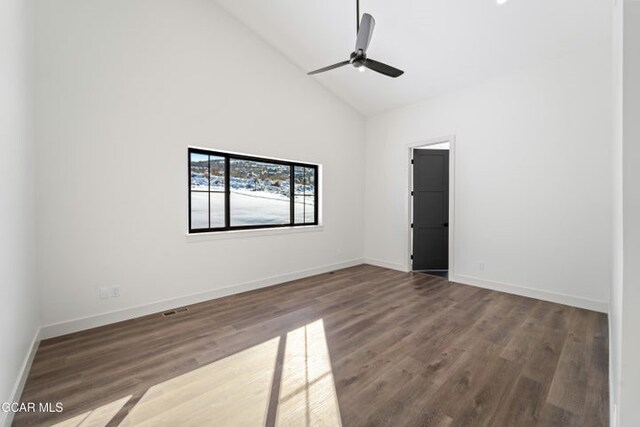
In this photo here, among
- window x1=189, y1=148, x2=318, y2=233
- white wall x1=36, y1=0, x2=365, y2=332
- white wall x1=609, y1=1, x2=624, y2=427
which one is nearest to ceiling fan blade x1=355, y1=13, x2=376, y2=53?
white wall x1=609, y1=1, x2=624, y2=427

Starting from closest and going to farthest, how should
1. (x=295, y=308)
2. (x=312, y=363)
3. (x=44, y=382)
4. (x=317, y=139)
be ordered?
(x=44, y=382) < (x=312, y=363) < (x=295, y=308) < (x=317, y=139)

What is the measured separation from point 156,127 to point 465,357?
387 cm

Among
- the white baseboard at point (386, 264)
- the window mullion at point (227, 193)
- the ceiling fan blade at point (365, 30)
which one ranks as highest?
the ceiling fan blade at point (365, 30)

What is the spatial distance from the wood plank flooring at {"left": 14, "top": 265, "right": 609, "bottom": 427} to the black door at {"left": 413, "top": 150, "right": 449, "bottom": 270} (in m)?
1.81

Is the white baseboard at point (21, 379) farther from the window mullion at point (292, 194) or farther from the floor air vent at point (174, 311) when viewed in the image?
the window mullion at point (292, 194)

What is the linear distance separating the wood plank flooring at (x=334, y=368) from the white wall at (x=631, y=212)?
3.45 ft

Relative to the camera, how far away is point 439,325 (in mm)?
2916

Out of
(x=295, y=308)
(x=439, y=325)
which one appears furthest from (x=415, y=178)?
(x=295, y=308)

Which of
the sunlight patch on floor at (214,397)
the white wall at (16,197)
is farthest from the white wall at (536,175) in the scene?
the white wall at (16,197)

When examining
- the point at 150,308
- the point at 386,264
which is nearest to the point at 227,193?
the point at 150,308

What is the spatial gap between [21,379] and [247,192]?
2.88 meters

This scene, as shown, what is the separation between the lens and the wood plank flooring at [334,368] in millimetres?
1700

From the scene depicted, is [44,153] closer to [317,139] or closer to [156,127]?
[156,127]

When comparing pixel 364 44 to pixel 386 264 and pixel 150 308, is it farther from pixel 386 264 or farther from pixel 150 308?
pixel 386 264
